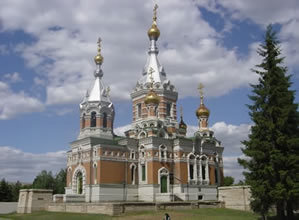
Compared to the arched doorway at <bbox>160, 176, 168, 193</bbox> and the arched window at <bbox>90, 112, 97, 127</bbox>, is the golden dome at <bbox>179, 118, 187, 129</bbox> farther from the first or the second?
the arched window at <bbox>90, 112, 97, 127</bbox>

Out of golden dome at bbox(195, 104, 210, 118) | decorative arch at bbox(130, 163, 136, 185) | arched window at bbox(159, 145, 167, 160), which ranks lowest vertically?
decorative arch at bbox(130, 163, 136, 185)

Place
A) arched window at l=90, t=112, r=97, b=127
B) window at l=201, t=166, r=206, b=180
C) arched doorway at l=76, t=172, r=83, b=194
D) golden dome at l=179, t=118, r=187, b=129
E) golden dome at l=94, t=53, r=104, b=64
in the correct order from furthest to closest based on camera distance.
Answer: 1. golden dome at l=179, t=118, r=187, b=129
2. golden dome at l=94, t=53, r=104, b=64
3. arched window at l=90, t=112, r=97, b=127
4. window at l=201, t=166, r=206, b=180
5. arched doorway at l=76, t=172, r=83, b=194

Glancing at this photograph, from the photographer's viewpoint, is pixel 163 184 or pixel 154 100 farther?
pixel 154 100

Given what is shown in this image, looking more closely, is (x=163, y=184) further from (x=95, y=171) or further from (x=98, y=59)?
(x=98, y=59)

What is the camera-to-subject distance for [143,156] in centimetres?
3641

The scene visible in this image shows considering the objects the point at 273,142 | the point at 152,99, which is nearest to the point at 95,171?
the point at 152,99

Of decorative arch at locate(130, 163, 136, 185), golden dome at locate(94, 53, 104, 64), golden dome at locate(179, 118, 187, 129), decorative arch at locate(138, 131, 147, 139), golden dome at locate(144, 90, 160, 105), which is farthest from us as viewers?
golden dome at locate(179, 118, 187, 129)

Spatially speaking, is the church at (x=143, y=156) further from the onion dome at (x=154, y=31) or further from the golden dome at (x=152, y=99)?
the onion dome at (x=154, y=31)

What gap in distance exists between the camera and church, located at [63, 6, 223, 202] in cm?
3462

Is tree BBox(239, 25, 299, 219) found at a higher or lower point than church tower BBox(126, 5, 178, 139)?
lower

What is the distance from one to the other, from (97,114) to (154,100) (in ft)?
21.4

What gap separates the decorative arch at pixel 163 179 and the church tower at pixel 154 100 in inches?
151

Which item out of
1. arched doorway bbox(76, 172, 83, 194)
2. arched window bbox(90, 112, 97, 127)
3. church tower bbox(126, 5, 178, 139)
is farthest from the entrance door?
arched window bbox(90, 112, 97, 127)

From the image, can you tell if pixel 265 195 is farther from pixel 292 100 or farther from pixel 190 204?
pixel 190 204
